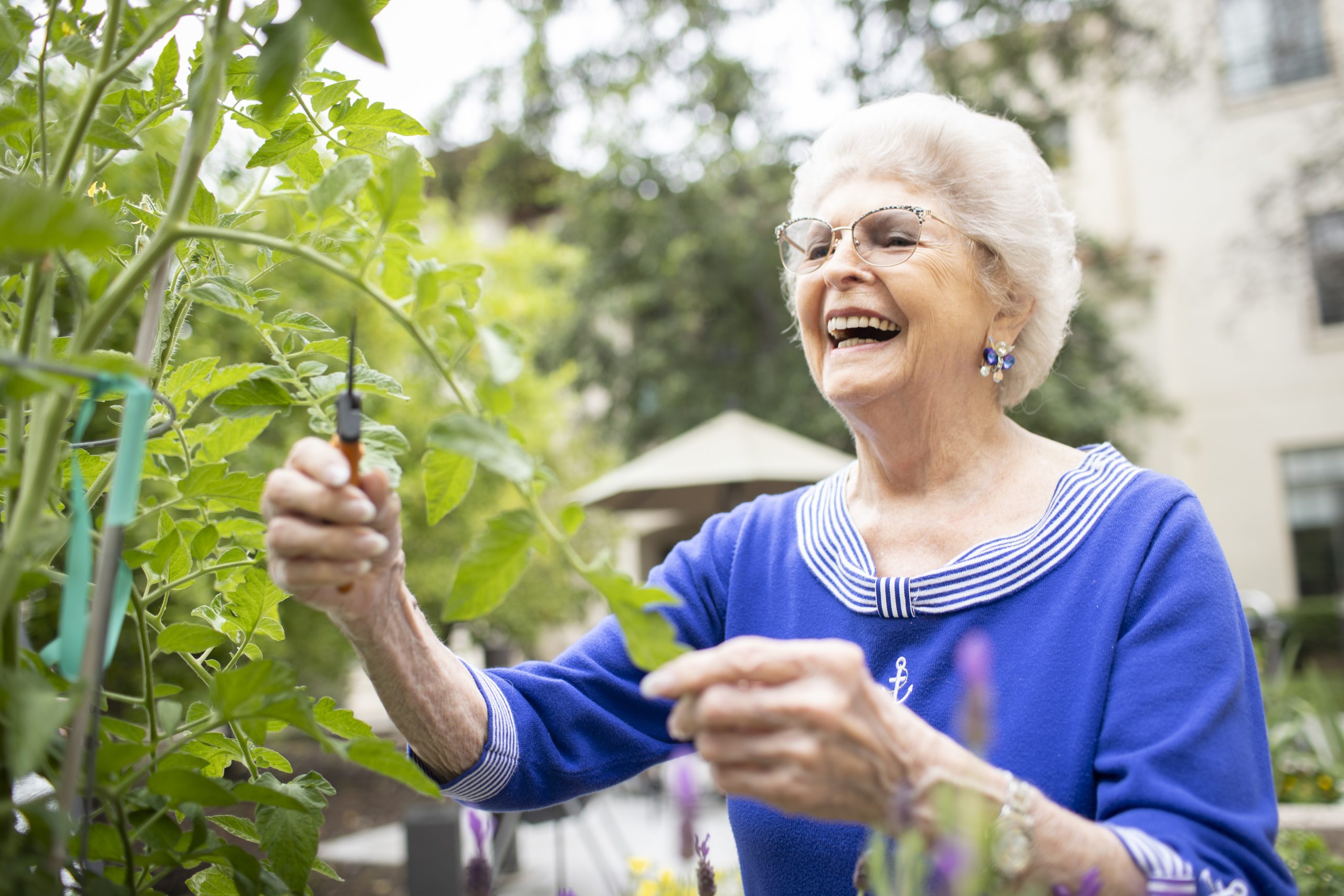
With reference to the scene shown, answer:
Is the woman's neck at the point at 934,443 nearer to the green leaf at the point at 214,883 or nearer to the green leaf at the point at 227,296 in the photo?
the green leaf at the point at 227,296

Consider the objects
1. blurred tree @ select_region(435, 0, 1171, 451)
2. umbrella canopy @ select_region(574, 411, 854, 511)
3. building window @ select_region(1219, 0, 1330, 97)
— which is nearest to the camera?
umbrella canopy @ select_region(574, 411, 854, 511)

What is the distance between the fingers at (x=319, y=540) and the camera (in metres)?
0.91

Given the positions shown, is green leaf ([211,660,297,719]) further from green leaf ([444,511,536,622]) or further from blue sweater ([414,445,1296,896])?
blue sweater ([414,445,1296,896])

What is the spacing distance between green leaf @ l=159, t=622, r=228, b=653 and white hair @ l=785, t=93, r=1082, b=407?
4.34ft

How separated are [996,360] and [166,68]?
1.43 m

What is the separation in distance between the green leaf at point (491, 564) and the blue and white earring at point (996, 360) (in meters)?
1.24

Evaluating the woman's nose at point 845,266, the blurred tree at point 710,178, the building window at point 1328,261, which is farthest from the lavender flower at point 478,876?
the building window at point 1328,261

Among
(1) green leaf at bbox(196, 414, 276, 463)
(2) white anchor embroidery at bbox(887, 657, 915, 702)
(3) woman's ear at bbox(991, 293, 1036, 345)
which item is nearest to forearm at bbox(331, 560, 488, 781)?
(1) green leaf at bbox(196, 414, 276, 463)

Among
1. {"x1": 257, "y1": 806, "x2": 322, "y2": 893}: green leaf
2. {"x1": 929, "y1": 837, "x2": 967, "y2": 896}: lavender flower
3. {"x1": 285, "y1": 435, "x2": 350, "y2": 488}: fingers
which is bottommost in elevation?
{"x1": 257, "y1": 806, "x2": 322, "y2": 893}: green leaf

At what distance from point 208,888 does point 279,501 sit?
42cm

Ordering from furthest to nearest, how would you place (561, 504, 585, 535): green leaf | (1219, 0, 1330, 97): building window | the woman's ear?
(1219, 0, 1330, 97): building window
the woman's ear
(561, 504, 585, 535): green leaf

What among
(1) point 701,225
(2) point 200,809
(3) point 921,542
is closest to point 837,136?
(3) point 921,542

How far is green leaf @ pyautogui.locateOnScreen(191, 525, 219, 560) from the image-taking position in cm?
101

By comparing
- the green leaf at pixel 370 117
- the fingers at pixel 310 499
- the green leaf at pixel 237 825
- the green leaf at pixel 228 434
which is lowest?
the green leaf at pixel 237 825
